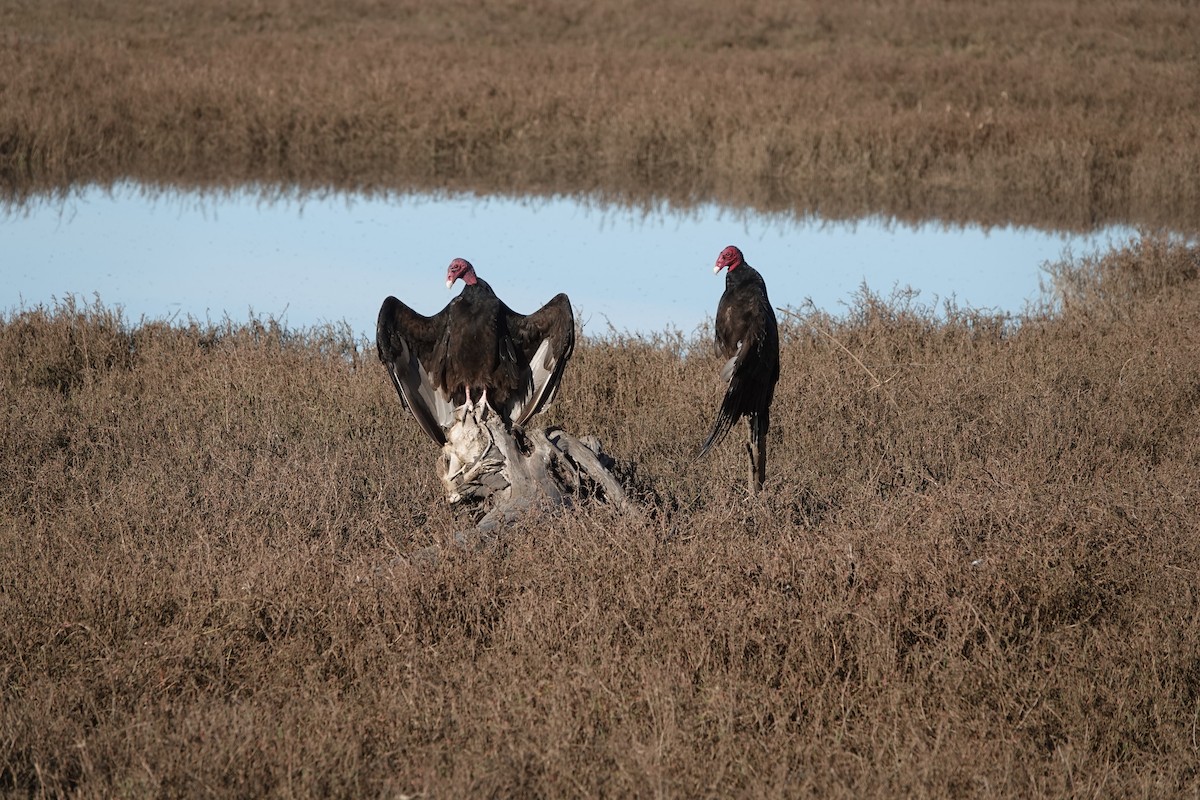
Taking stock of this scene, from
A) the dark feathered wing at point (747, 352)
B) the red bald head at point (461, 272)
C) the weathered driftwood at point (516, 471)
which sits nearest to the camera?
the weathered driftwood at point (516, 471)

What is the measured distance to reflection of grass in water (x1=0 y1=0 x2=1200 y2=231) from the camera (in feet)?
46.6

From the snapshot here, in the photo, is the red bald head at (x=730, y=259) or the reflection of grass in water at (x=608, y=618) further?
the red bald head at (x=730, y=259)

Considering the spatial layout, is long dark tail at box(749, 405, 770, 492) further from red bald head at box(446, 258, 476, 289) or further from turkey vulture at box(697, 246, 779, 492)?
red bald head at box(446, 258, 476, 289)

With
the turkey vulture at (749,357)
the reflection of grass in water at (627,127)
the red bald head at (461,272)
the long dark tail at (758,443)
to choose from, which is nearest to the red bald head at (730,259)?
the turkey vulture at (749,357)

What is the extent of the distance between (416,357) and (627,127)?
32.6ft

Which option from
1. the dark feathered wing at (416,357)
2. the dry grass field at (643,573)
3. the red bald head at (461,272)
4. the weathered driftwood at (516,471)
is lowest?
the dry grass field at (643,573)

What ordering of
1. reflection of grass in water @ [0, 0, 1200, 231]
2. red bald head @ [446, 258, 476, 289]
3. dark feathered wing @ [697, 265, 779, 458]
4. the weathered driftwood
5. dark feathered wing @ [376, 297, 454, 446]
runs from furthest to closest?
1. reflection of grass in water @ [0, 0, 1200, 231]
2. red bald head @ [446, 258, 476, 289]
3. dark feathered wing @ [697, 265, 779, 458]
4. dark feathered wing @ [376, 297, 454, 446]
5. the weathered driftwood

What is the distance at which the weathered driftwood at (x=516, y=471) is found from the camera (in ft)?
17.0

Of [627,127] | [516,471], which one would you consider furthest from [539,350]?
[627,127]

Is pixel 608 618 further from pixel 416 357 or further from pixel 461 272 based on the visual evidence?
pixel 461 272

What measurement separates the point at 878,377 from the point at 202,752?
17.2ft

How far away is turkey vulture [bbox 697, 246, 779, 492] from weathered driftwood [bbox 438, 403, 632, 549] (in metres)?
0.60

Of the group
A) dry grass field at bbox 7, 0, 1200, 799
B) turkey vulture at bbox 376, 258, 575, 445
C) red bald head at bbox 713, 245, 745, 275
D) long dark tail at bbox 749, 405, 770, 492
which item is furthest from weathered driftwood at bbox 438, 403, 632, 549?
red bald head at bbox 713, 245, 745, 275

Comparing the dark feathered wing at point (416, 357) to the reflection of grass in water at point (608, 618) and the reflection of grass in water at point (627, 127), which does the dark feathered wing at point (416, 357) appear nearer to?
the reflection of grass in water at point (608, 618)
